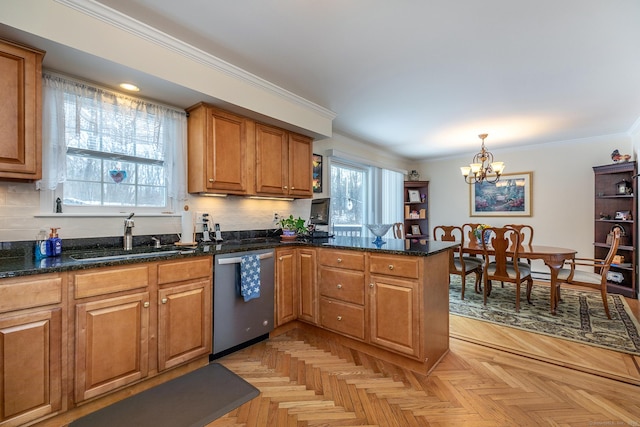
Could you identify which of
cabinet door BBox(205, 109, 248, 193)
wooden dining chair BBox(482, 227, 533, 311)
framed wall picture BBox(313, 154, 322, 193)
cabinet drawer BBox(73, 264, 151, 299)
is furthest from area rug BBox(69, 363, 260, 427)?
wooden dining chair BBox(482, 227, 533, 311)

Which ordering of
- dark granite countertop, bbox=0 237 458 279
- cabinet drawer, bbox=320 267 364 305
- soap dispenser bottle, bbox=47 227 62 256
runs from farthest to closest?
cabinet drawer, bbox=320 267 364 305, soap dispenser bottle, bbox=47 227 62 256, dark granite countertop, bbox=0 237 458 279

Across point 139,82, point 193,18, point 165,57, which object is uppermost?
point 193,18

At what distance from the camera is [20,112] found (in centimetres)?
169

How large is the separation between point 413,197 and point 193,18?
5.29 meters

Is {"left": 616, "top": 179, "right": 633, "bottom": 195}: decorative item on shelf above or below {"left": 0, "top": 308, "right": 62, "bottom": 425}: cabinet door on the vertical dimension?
above

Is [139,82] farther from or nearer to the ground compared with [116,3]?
nearer to the ground

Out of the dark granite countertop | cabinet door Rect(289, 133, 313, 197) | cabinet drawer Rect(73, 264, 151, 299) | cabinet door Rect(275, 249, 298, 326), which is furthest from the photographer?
cabinet door Rect(289, 133, 313, 197)

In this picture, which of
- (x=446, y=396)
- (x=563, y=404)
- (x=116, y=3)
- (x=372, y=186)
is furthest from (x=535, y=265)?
(x=116, y=3)

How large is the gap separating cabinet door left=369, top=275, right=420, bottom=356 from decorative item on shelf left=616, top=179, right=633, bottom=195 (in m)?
4.45

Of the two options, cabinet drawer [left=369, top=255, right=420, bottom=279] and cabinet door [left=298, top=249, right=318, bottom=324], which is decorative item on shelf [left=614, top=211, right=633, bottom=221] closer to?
cabinet drawer [left=369, top=255, right=420, bottom=279]

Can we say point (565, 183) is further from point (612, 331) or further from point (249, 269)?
point (249, 269)

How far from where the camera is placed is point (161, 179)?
8.73 feet

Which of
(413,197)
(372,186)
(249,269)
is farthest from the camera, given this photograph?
(413,197)

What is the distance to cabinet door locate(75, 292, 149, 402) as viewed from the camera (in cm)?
163
